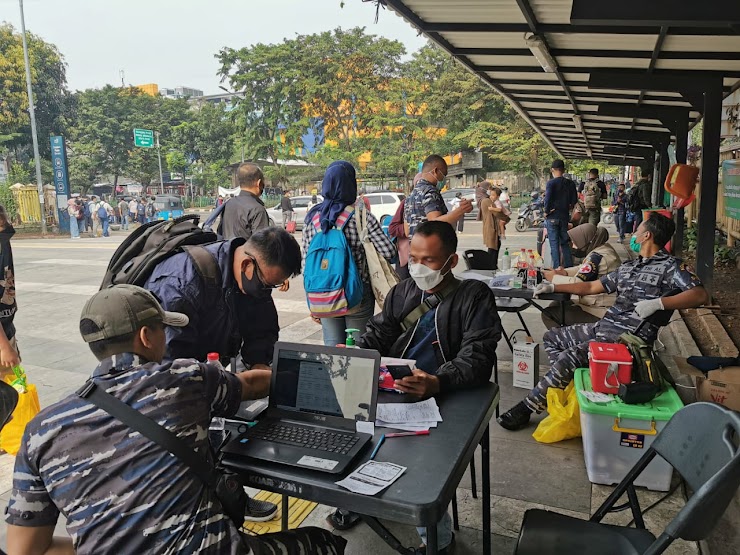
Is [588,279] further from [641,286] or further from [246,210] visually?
[246,210]

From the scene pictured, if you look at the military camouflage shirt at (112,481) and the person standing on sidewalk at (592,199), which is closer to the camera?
the military camouflage shirt at (112,481)

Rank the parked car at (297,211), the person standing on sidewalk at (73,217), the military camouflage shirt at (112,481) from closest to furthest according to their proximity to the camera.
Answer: the military camouflage shirt at (112,481) → the person standing on sidewalk at (73,217) → the parked car at (297,211)

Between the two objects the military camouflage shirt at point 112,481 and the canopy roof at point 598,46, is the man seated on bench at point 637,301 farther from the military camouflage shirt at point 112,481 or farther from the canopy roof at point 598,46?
the military camouflage shirt at point 112,481

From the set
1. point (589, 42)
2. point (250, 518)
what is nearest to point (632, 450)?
point (250, 518)

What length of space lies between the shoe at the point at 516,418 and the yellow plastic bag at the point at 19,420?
120 inches

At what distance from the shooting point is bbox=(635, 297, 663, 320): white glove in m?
3.64

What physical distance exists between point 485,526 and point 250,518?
1.25m

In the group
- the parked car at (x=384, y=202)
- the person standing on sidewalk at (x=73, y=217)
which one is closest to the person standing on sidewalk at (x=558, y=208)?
the parked car at (x=384, y=202)

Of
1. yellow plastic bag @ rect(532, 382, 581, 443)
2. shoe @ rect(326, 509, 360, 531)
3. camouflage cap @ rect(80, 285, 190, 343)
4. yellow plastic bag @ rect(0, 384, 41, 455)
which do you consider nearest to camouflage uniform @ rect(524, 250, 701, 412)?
yellow plastic bag @ rect(532, 382, 581, 443)

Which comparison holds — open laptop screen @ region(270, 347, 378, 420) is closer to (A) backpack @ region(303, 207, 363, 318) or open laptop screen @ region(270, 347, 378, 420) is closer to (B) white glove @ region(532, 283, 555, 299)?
(A) backpack @ region(303, 207, 363, 318)

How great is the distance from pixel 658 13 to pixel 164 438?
12.1ft

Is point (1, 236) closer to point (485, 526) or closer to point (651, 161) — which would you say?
point (485, 526)

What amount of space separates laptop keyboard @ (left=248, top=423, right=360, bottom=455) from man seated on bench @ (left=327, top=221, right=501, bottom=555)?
691 millimetres

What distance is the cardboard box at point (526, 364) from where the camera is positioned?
14.6 feet
